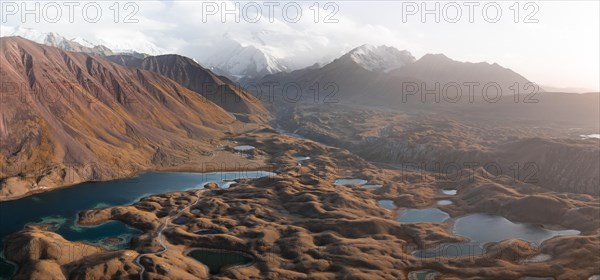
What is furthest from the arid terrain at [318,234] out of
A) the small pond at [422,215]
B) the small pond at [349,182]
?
the small pond at [349,182]

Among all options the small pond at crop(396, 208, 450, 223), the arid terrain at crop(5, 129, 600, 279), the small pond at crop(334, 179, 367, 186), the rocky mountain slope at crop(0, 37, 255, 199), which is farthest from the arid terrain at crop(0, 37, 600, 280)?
the small pond at crop(334, 179, 367, 186)

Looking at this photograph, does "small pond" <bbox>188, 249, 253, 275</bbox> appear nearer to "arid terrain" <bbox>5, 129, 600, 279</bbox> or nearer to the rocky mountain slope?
"arid terrain" <bbox>5, 129, 600, 279</bbox>

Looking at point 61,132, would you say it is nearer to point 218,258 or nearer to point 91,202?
point 91,202

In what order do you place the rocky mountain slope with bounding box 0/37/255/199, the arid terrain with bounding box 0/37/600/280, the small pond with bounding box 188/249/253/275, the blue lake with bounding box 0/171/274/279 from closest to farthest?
the arid terrain with bounding box 0/37/600/280
the small pond with bounding box 188/249/253/275
the blue lake with bounding box 0/171/274/279
the rocky mountain slope with bounding box 0/37/255/199

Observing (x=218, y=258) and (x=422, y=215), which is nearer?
(x=218, y=258)

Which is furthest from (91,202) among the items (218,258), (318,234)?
(318,234)

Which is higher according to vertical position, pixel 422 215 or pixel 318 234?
pixel 318 234

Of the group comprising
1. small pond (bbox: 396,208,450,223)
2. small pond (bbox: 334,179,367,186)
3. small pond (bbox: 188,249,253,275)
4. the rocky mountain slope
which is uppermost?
the rocky mountain slope

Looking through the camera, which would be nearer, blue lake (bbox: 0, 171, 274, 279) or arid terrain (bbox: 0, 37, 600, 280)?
arid terrain (bbox: 0, 37, 600, 280)

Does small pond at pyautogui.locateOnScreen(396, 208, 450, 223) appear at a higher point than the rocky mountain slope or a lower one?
lower

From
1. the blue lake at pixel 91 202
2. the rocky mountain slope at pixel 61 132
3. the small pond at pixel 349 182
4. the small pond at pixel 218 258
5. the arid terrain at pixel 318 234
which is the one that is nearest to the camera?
the arid terrain at pixel 318 234

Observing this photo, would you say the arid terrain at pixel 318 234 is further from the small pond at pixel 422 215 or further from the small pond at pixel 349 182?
the small pond at pixel 349 182

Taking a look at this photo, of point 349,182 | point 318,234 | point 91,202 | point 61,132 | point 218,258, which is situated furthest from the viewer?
point 349,182

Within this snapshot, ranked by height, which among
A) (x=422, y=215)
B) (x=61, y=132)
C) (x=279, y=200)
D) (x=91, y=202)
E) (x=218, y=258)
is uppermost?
Result: (x=61, y=132)
